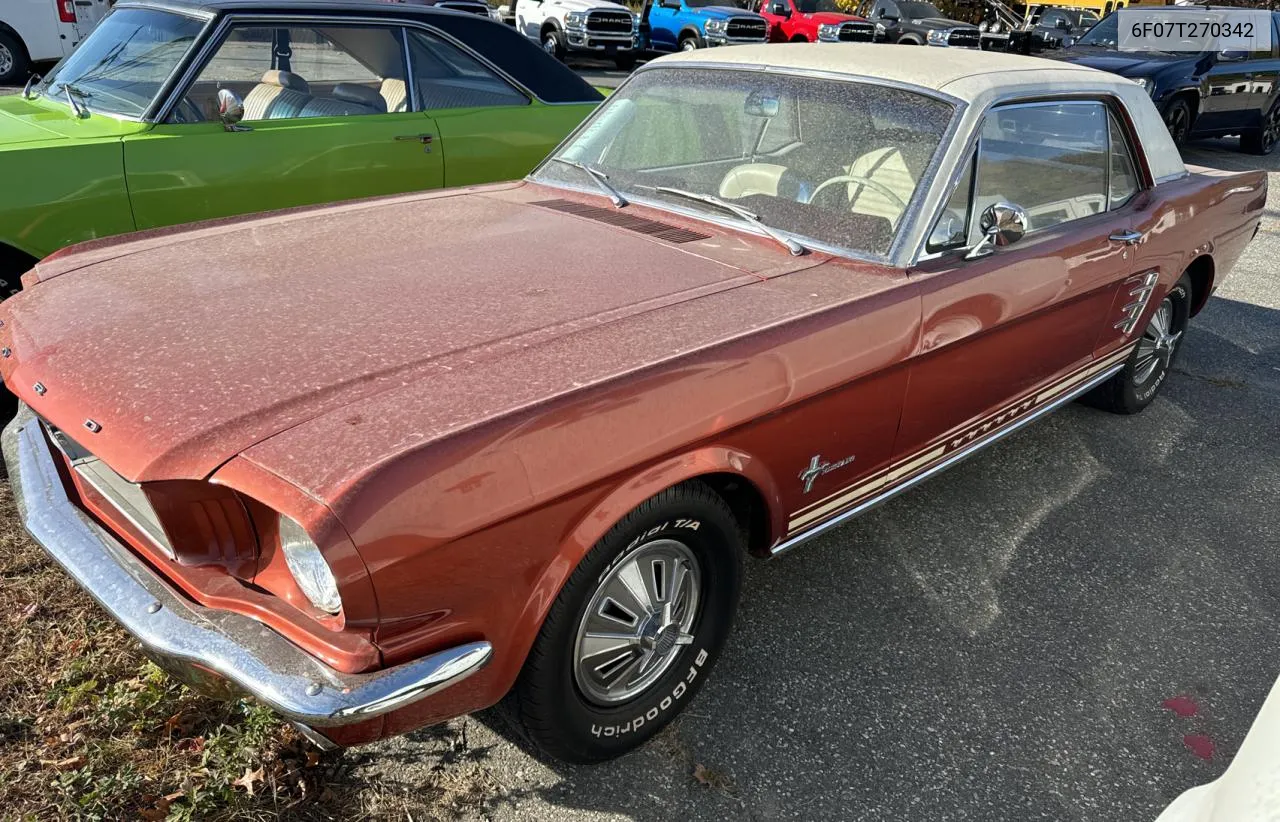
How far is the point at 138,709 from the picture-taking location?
7.68 ft

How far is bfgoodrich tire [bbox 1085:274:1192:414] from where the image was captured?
423cm

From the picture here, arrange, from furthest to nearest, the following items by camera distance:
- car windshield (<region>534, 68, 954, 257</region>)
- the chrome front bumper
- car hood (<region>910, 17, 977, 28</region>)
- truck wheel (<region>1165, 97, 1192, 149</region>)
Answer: car hood (<region>910, 17, 977, 28</region>) → truck wheel (<region>1165, 97, 1192, 149</region>) → car windshield (<region>534, 68, 954, 257</region>) → the chrome front bumper

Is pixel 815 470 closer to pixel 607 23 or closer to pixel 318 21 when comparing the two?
pixel 318 21

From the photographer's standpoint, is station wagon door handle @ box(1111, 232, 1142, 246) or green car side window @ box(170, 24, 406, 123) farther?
green car side window @ box(170, 24, 406, 123)

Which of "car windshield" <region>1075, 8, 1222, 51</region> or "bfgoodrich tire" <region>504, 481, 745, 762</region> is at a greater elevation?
"car windshield" <region>1075, 8, 1222, 51</region>

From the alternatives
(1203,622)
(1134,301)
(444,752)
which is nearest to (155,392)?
(444,752)

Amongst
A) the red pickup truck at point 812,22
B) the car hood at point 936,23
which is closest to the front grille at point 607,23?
the red pickup truck at point 812,22

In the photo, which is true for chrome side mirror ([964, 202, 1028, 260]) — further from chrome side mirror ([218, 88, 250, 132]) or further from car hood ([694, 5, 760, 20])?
car hood ([694, 5, 760, 20])

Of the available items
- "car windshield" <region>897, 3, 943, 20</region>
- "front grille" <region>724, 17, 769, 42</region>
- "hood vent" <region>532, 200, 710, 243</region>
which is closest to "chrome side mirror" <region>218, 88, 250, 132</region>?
"hood vent" <region>532, 200, 710, 243</region>

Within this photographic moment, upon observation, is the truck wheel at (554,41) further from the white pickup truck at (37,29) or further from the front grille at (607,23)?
the white pickup truck at (37,29)

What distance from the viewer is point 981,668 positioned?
107 inches

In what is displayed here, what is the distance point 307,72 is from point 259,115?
0.42 meters

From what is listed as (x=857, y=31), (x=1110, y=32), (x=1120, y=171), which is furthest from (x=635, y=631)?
(x=857, y=31)

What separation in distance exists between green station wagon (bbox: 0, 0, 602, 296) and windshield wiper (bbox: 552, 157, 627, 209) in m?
A: 1.45
